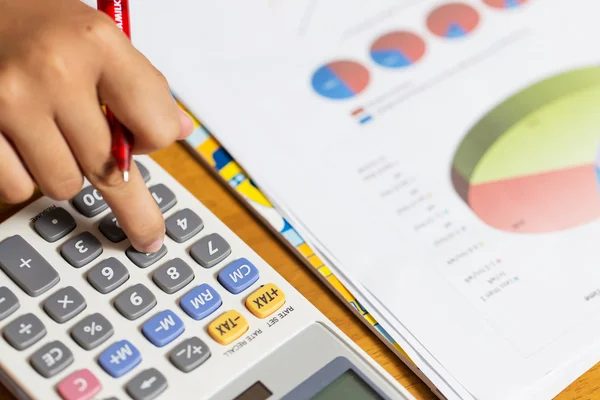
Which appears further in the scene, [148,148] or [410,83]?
[410,83]

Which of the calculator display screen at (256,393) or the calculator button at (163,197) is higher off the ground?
the calculator button at (163,197)

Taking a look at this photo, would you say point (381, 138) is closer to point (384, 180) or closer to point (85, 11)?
point (384, 180)

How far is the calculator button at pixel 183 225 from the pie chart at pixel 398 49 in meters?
0.15

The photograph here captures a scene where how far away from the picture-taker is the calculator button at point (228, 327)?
1.04 ft


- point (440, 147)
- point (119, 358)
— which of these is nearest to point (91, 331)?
point (119, 358)

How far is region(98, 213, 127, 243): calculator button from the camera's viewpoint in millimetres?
340

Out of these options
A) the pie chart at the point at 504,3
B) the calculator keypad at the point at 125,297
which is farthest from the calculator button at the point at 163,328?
the pie chart at the point at 504,3

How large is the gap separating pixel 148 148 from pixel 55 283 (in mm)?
76

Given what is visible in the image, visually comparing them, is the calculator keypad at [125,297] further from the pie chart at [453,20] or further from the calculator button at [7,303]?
the pie chart at [453,20]

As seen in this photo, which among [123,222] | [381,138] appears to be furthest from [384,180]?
[123,222]

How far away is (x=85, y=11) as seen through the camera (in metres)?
0.29

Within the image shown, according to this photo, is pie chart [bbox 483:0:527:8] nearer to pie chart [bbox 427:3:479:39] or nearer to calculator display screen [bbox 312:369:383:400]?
pie chart [bbox 427:3:479:39]

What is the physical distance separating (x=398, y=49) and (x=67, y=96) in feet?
0.72

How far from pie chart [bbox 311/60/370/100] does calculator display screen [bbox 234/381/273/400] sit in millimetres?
174
